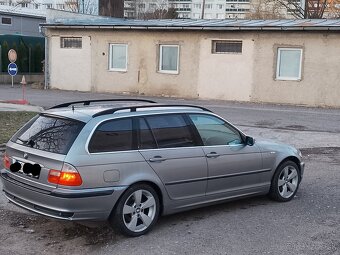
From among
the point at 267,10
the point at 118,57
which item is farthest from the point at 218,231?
the point at 267,10

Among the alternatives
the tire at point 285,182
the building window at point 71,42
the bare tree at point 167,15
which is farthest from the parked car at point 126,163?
the bare tree at point 167,15

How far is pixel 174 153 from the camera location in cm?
592

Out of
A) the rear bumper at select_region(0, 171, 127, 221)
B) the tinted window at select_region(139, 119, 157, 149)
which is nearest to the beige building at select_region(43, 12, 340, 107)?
the tinted window at select_region(139, 119, 157, 149)

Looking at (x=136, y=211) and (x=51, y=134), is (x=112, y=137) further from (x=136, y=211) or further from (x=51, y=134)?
(x=136, y=211)

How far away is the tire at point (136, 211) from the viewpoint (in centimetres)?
546

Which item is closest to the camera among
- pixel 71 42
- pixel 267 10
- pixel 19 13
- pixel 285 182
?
pixel 285 182

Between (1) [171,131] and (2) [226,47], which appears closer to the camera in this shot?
(1) [171,131]

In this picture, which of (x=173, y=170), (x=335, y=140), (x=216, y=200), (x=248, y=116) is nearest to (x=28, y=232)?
(x=173, y=170)

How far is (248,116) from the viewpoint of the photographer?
17594 millimetres

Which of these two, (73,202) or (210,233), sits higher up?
(73,202)

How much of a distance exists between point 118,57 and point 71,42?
10.1ft

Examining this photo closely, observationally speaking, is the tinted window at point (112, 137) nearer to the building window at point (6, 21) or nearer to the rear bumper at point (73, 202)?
the rear bumper at point (73, 202)

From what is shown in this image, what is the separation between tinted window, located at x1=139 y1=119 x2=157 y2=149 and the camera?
226 inches

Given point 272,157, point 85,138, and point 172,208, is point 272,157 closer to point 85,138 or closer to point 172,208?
point 172,208
